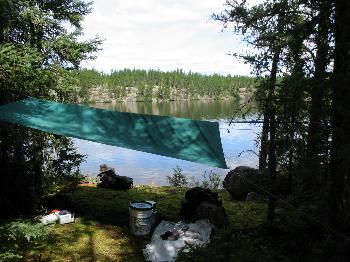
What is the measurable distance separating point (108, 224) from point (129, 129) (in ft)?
6.71

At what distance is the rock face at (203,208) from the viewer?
6.71 meters

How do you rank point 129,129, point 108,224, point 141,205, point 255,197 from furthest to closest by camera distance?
1. point 255,197
2. point 108,224
3. point 141,205
4. point 129,129

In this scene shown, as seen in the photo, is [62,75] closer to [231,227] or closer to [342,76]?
[231,227]

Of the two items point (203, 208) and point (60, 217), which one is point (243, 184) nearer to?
point (203, 208)

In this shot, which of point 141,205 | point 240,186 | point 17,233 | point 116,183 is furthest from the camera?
point 116,183

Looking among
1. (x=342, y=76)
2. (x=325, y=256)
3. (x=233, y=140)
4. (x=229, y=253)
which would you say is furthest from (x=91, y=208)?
(x=233, y=140)

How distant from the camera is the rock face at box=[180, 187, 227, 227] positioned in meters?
6.71

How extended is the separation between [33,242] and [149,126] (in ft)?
9.12

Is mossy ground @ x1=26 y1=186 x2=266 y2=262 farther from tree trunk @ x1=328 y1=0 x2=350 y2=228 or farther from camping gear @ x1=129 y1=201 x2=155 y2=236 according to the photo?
tree trunk @ x1=328 y1=0 x2=350 y2=228

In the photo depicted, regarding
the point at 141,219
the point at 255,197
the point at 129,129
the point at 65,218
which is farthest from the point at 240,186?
the point at 65,218

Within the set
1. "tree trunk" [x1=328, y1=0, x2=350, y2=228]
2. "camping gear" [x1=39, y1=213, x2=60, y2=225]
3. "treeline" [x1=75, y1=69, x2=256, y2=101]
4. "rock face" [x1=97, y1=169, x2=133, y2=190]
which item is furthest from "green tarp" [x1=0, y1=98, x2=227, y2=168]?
"treeline" [x1=75, y1=69, x2=256, y2=101]

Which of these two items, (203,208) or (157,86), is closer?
(203,208)

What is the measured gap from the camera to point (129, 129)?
6.29 meters

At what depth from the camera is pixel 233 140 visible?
1097 inches
